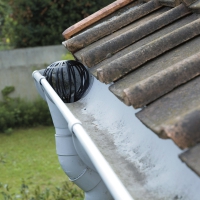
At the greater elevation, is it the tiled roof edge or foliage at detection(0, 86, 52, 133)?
the tiled roof edge

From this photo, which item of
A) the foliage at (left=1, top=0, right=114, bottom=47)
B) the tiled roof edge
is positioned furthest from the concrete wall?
the tiled roof edge

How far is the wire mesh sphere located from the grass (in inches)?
117

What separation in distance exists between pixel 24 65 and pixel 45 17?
1.94 m

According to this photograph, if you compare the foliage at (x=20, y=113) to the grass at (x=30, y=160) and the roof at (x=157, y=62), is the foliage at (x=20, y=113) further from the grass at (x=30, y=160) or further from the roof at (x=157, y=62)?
the roof at (x=157, y=62)

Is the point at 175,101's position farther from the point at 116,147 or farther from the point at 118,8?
the point at 118,8

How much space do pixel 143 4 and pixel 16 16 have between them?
343 inches

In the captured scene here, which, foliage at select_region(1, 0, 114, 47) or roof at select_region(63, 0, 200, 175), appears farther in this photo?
foliage at select_region(1, 0, 114, 47)

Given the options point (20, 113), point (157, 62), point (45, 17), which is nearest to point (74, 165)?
point (157, 62)

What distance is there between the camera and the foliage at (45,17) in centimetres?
1023

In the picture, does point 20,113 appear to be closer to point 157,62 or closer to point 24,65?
point 24,65

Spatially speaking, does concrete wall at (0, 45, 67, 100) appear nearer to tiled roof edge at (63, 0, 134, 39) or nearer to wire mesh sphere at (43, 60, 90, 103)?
tiled roof edge at (63, 0, 134, 39)

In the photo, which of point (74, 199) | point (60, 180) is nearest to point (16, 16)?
point (60, 180)

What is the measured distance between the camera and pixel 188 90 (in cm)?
138

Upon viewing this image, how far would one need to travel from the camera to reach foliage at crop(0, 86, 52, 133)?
8.31 metres
